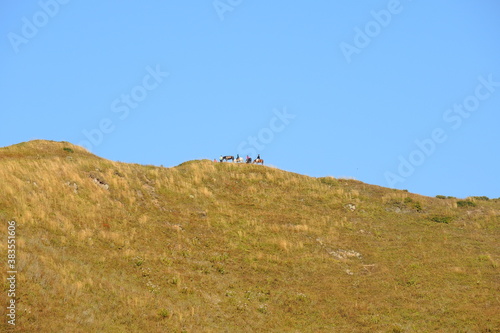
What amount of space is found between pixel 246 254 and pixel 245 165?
21657 mm

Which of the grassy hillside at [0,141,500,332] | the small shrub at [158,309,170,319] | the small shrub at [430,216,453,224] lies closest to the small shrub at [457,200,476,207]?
the grassy hillside at [0,141,500,332]

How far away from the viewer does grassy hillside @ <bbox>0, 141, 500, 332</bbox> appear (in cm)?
3009

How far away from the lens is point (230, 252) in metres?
41.3

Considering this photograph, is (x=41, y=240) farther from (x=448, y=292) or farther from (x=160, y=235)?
(x=448, y=292)

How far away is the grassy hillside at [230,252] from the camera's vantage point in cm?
3009

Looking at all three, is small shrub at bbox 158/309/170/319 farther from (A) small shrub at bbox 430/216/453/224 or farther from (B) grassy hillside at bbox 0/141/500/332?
(A) small shrub at bbox 430/216/453/224

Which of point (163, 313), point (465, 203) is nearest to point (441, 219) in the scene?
point (465, 203)

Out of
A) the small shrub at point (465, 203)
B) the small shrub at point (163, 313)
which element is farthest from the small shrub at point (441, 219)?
the small shrub at point (163, 313)

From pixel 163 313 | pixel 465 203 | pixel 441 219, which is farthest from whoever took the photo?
pixel 465 203

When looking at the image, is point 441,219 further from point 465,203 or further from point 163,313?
point 163,313

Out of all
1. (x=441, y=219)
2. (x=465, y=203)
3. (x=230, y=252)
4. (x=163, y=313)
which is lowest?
(x=163, y=313)

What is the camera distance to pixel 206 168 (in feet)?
194

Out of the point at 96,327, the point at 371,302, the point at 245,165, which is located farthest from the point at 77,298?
the point at 245,165

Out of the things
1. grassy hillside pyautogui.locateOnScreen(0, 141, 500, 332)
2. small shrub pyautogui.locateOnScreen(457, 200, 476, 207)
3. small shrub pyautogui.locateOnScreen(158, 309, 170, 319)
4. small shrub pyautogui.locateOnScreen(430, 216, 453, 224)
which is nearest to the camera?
small shrub pyautogui.locateOnScreen(158, 309, 170, 319)
